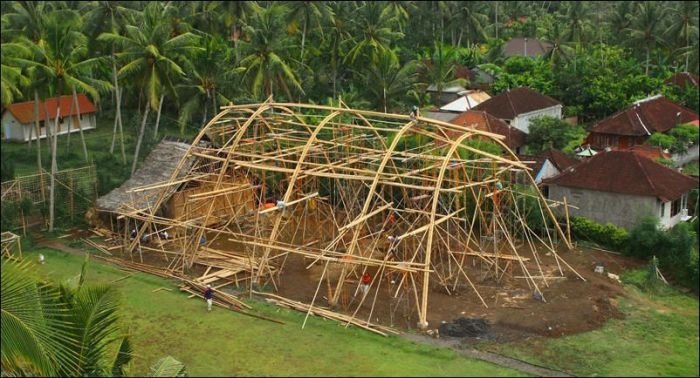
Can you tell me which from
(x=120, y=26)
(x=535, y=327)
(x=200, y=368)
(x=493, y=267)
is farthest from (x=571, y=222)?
(x=120, y=26)

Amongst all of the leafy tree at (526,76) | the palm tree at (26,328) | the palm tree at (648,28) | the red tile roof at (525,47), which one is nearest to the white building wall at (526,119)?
the leafy tree at (526,76)

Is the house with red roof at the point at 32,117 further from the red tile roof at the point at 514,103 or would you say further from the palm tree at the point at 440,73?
the red tile roof at the point at 514,103

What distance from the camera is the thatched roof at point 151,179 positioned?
25.4 meters

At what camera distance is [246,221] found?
82.9 ft

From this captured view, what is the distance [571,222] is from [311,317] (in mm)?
10218

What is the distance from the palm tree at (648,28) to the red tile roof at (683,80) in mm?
3201

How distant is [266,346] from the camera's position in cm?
1748

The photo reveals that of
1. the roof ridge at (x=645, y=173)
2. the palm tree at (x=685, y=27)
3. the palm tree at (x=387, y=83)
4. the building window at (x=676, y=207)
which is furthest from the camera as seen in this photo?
the palm tree at (x=685, y=27)

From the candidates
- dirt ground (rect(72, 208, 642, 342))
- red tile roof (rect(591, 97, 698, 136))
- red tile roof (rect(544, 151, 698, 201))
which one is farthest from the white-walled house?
dirt ground (rect(72, 208, 642, 342))

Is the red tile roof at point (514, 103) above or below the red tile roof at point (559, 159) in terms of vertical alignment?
above

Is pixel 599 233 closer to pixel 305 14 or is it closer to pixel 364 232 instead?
pixel 364 232

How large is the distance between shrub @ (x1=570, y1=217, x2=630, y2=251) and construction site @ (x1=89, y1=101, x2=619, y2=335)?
437mm

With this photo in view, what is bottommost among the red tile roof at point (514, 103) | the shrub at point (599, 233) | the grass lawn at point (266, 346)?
the grass lawn at point (266, 346)

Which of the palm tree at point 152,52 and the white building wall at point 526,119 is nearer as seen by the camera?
the palm tree at point 152,52
